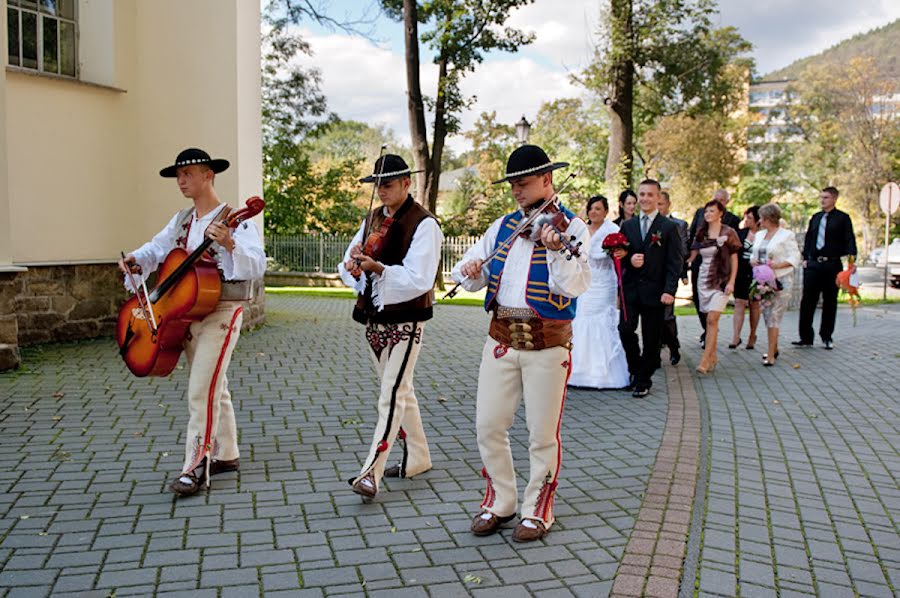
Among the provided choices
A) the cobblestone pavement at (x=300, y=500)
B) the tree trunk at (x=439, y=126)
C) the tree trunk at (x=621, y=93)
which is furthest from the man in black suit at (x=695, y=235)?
the tree trunk at (x=621, y=93)

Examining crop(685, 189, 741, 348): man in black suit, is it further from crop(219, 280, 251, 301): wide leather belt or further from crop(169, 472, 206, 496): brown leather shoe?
crop(169, 472, 206, 496): brown leather shoe

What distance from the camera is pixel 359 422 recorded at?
6859mm

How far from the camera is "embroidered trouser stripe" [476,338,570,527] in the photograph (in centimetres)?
428

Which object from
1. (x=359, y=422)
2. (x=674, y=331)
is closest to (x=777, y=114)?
(x=674, y=331)

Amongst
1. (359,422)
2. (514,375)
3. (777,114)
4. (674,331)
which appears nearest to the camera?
(514,375)

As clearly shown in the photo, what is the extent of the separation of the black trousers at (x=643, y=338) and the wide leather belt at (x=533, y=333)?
4191 millimetres

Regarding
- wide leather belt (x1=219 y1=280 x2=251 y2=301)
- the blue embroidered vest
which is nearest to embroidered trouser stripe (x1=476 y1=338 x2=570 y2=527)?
the blue embroidered vest

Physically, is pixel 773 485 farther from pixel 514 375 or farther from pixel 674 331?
pixel 674 331

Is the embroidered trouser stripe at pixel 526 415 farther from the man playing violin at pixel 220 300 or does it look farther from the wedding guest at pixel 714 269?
the wedding guest at pixel 714 269

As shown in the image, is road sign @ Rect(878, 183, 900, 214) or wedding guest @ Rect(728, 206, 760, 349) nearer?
wedding guest @ Rect(728, 206, 760, 349)

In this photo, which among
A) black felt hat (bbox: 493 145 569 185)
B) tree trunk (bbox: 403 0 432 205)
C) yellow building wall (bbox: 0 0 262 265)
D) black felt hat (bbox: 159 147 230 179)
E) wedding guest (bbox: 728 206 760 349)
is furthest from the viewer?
tree trunk (bbox: 403 0 432 205)

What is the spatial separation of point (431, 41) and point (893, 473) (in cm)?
1887

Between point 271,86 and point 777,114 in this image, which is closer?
point 271,86

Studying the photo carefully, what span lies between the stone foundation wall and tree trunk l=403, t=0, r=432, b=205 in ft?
36.3
